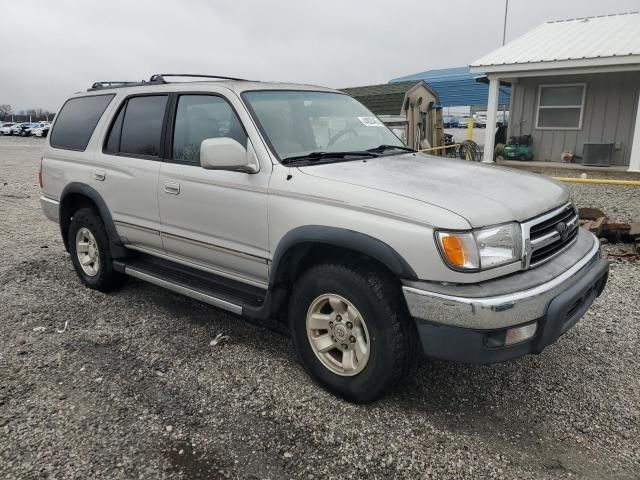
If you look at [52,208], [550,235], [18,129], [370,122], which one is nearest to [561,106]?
[370,122]

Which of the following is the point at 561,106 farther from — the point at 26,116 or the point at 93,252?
the point at 26,116

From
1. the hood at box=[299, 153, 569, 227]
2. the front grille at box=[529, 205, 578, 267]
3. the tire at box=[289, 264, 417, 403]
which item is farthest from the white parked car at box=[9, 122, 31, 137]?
the front grille at box=[529, 205, 578, 267]

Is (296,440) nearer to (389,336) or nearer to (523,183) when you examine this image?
(389,336)

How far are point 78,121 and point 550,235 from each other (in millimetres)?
4377

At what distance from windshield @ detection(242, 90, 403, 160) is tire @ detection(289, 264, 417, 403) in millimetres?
935

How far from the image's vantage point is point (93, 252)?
5008 mm

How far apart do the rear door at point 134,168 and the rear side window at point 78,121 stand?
12.7 inches

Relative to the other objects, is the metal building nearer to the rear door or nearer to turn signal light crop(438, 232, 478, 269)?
the rear door

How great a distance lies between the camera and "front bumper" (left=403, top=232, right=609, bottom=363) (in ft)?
8.26

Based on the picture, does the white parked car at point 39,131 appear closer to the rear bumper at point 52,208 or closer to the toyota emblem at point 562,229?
the rear bumper at point 52,208

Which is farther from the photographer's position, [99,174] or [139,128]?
[99,174]

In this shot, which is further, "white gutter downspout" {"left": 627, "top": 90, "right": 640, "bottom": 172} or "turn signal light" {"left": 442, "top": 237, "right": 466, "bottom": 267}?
"white gutter downspout" {"left": 627, "top": 90, "right": 640, "bottom": 172}

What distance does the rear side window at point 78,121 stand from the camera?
4828 millimetres

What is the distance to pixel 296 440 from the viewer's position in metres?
2.78
